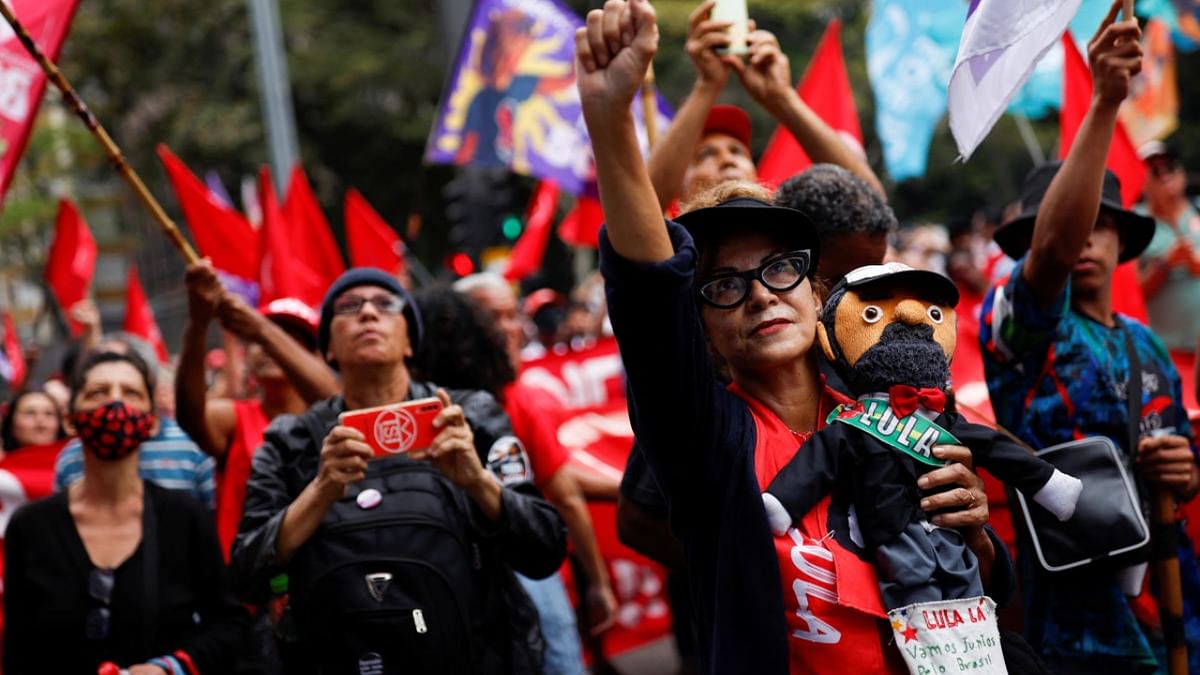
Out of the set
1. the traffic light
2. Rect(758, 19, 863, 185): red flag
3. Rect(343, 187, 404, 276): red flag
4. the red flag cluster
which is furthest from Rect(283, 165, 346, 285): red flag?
the traffic light

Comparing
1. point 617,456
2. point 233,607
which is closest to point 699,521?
point 233,607

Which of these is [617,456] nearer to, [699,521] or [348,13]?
[699,521]

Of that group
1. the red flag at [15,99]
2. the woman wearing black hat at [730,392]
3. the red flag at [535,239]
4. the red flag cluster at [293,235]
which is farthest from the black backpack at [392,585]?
the red flag at [535,239]

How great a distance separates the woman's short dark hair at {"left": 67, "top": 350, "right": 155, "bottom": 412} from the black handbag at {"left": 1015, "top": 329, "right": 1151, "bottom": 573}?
2.57 meters

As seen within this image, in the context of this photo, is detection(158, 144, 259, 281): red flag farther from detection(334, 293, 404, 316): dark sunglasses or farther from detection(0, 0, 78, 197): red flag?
detection(334, 293, 404, 316): dark sunglasses

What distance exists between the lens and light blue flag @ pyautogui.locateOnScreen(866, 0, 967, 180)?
8.55 meters

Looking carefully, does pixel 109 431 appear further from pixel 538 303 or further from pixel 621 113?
pixel 538 303

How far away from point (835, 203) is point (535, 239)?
765 centimetres

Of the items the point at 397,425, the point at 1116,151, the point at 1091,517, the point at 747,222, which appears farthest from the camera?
the point at 1116,151

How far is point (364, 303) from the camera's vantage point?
3930 millimetres

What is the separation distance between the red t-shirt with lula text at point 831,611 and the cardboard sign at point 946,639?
5 cm

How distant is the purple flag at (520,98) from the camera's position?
28.7ft

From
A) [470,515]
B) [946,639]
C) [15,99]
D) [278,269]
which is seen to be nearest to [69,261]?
[278,269]

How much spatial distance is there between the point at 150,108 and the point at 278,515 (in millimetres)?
22787
